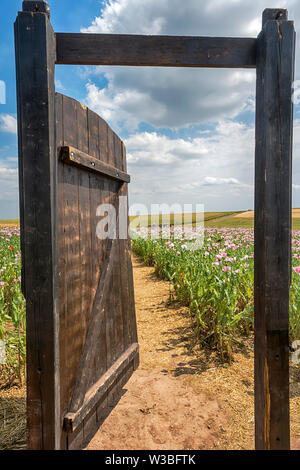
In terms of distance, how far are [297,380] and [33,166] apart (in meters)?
3.16

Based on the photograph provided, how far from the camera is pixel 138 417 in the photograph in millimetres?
2396

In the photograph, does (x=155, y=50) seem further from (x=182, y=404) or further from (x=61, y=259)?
(x=182, y=404)

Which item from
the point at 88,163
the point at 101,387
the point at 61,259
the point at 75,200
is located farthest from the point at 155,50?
the point at 101,387

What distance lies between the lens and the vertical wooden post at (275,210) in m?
1.75

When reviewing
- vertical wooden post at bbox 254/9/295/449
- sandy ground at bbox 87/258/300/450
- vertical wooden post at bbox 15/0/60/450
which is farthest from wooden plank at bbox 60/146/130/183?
sandy ground at bbox 87/258/300/450

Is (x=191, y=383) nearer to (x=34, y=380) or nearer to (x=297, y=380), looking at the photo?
(x=297, y=380)

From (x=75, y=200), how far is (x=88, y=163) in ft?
1.05

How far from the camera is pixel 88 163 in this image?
218 cm

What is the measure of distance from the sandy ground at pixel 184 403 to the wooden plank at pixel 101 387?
23cm

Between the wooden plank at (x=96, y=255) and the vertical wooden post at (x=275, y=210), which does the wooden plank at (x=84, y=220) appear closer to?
the wooden plank at (x=96, y=255)

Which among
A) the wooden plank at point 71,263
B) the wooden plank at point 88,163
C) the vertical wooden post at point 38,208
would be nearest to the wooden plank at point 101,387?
the wooden plank at point 71,263

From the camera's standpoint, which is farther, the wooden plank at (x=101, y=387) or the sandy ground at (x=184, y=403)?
the sandy ground at (x=184, y=403)

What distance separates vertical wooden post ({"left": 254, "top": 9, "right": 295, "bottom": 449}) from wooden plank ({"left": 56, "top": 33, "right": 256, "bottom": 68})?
156 millimetres
